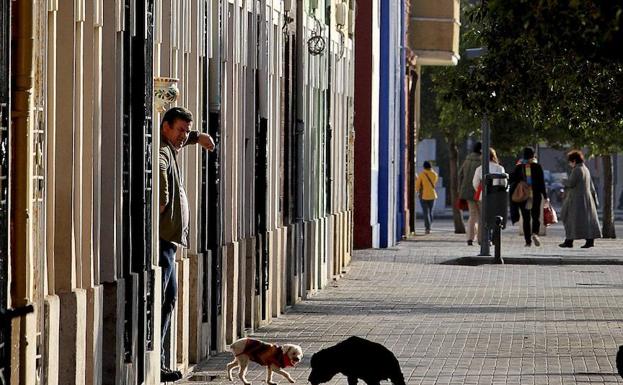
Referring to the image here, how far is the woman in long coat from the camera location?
1497 inches

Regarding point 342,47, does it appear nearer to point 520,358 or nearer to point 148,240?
point 520,358

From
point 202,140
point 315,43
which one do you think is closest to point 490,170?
point 315,43

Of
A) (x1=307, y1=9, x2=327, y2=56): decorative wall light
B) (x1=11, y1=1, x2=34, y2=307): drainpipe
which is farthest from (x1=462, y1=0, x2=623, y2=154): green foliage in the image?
(x1=307, y1=9, x2=327, y2=56): decorative wall light

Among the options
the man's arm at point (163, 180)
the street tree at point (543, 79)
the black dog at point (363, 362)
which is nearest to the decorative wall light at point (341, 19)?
the street tree at point (543, 79)

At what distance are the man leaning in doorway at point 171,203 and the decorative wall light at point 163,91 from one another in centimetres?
8

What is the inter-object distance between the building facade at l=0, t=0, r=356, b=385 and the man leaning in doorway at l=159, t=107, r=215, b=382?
0.50 ft

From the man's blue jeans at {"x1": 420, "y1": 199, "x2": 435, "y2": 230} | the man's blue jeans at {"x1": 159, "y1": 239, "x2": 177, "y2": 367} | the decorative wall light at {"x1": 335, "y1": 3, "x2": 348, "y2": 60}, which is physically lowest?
the man's blue jeans at {"x1": 420, "y1": 199, "x2": 435, "y2": 230}

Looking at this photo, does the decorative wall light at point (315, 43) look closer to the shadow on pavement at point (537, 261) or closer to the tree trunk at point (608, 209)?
the shadow on pavement at point (537, 261)

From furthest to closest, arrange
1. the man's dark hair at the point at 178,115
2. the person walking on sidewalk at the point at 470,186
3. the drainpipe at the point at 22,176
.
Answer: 1. the person walking on sidewalk at the point at 470,186
2. the man's dark hair at the point at 178,115
3. the drainpipe at the point at 22,176

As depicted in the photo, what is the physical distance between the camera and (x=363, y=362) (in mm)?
11234

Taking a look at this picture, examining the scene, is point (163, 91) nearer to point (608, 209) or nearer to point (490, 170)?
point (490, 170)

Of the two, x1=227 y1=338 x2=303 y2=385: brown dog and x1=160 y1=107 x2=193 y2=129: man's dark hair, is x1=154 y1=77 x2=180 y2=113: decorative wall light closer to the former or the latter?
x1=160 y1=107 x2=193 y2=129: man's dark hair

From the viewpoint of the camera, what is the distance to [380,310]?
2253 centimetres

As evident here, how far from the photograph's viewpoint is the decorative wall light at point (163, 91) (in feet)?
45.7
